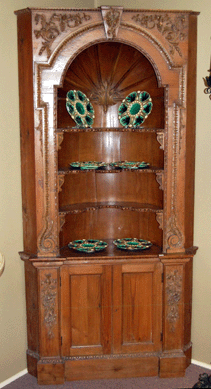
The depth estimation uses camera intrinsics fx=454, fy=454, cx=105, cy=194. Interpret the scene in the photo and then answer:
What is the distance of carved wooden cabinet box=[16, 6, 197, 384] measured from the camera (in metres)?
3.08

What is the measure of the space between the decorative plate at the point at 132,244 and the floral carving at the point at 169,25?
4.68ft

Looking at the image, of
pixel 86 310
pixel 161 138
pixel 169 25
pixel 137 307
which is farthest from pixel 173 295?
pixel 169 25

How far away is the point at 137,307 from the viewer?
3.36 meters

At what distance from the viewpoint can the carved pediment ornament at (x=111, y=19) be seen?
3.00 m

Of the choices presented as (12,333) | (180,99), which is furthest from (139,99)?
(12,333)

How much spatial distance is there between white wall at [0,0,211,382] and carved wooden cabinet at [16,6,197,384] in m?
0.08

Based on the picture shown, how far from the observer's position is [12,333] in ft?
11.1

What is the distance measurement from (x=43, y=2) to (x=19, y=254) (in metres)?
1.89

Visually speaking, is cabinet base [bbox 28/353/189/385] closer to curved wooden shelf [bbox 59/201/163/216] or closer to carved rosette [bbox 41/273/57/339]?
carved rosette [bbox 41/273/57/339]

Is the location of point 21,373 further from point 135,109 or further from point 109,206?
point 135,109

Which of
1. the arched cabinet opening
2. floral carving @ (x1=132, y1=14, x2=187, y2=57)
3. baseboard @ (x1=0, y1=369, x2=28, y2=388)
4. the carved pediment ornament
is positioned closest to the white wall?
baseboard @ (x1=0, y1=369, x2=28, y2=388)

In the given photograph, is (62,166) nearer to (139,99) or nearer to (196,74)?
(139,99)

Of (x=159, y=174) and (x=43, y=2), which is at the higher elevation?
(x=43, y=2)

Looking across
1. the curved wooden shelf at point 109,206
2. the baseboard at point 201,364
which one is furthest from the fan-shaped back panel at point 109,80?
the baseboard at point 201,364
